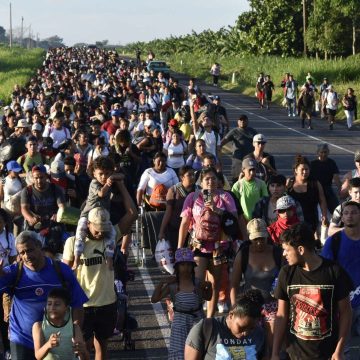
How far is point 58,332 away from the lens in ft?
21.6

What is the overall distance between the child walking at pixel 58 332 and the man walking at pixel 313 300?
4.38 ft

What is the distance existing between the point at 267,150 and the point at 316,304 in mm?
19845

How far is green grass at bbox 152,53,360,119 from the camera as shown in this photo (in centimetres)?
4403

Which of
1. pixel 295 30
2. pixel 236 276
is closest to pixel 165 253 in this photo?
pixel 236 276

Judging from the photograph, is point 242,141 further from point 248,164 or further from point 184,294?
point 184,294

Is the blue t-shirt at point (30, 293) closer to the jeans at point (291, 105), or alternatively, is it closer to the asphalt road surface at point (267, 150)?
the asphalt road surface at point (267, 150)

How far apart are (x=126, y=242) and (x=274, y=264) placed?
→ 361cm

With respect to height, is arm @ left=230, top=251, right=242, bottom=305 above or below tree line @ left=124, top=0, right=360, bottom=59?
below

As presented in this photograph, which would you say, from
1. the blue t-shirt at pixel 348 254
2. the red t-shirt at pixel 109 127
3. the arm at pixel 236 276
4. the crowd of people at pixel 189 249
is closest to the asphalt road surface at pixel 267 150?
the crowd of people at pixel 189 249

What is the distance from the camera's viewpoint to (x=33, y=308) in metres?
6.94

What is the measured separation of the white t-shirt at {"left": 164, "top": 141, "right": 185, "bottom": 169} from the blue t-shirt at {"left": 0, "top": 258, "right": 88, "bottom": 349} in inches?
321

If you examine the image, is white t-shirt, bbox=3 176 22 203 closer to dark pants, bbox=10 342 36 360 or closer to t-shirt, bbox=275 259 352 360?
dark pants, bbox=10 342 36 360

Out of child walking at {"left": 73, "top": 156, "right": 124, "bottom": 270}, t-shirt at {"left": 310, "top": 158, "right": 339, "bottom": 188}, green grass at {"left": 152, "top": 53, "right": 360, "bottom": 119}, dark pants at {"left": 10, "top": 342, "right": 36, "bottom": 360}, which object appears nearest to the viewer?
dark pants at {"left": 10, "top": 342, "right": 36, "bottom": 360}

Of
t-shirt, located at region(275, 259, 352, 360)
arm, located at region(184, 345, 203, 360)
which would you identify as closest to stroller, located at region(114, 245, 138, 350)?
t-shirt, located at region(275, 259, 352, 360)
